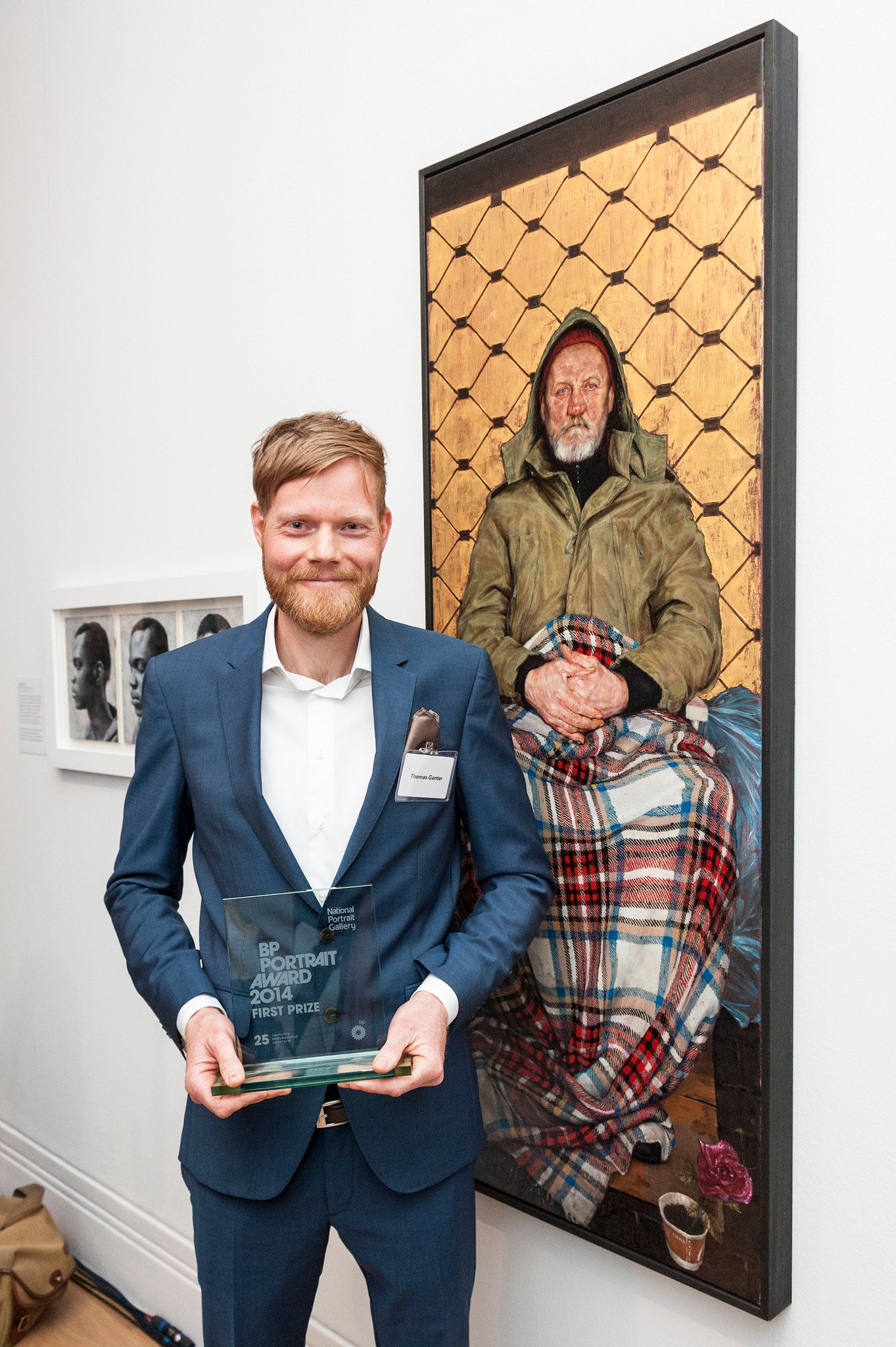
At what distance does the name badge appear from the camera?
4.84 ft

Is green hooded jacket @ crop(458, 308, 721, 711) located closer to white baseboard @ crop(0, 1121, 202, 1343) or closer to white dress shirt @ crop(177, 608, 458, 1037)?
white dress shirt @ crop(177, 608, 458, 1037)

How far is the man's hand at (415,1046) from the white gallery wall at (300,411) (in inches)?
21.2

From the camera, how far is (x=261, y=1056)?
1325mm

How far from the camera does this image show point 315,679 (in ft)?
5.08

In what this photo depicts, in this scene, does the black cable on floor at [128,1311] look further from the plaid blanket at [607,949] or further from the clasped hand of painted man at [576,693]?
the clasped hand of painted man at [576,693]

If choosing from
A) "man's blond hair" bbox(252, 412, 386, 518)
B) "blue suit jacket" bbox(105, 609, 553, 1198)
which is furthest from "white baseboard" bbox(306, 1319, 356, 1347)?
"man's blond hair" bbox(252, 412, 386, 518)

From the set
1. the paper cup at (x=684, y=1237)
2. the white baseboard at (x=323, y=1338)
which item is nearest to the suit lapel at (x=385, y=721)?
the paper cup at (x=684, y=1237)

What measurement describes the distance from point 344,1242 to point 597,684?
927 mm

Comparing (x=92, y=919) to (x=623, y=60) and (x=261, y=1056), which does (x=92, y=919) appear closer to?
(x=261, y=1056)

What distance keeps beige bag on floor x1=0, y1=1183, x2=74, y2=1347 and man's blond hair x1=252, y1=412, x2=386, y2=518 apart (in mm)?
2299

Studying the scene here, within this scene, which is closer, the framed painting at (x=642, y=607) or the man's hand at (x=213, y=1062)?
the man's hand at (x=213, y=1062)

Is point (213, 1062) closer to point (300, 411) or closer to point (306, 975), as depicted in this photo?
point (306, 975)

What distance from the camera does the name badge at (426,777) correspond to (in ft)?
4.84

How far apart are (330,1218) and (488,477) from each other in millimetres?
1205
